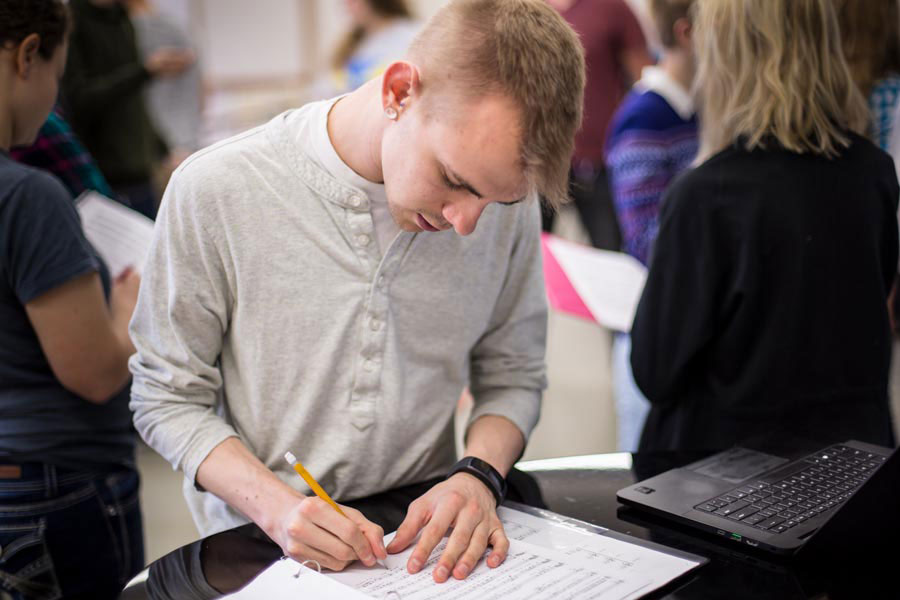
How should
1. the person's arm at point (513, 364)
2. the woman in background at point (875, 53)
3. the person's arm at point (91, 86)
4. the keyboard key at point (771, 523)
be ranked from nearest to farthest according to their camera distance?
1. the keyboard key at point (771, 523)
2. the person's arm at point (513, 364)
3. the woman in background at point (875, 53)
4. the person's arm at point (91, 86)

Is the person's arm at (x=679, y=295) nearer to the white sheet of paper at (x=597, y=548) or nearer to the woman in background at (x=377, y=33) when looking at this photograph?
the white sheet of paper at (x=597, y=548)

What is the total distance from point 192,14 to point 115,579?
6.11 m

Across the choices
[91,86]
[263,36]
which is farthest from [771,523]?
[263,36]

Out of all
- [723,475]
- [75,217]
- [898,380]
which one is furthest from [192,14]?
[723,475]

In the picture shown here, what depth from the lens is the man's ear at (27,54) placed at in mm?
1253

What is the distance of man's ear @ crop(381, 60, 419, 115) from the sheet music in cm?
48

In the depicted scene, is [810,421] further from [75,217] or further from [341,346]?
[75,217]

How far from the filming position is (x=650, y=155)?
2.01m

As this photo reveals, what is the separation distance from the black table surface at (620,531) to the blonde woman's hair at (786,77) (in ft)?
2.06

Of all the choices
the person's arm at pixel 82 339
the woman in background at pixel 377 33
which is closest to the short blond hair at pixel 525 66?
the person's arm at pixel 82 339

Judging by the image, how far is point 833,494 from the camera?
1022 millimetres

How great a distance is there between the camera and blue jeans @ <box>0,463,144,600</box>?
126cm

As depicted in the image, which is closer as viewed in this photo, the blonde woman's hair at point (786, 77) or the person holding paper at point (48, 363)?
the person holding paper at point (48, 363)

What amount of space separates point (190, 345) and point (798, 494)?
715 millimetres
